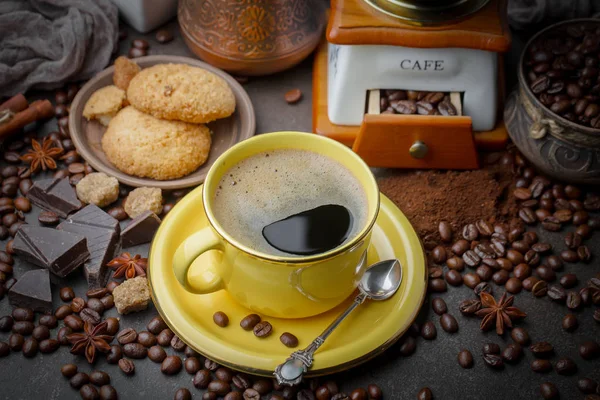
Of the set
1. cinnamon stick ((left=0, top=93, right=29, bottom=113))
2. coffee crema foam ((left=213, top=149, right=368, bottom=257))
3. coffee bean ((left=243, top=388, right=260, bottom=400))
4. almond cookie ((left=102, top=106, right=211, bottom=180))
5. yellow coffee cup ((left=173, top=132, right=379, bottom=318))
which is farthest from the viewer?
cinnamon stick ((left=0, top=93, right=29, bottom=113))

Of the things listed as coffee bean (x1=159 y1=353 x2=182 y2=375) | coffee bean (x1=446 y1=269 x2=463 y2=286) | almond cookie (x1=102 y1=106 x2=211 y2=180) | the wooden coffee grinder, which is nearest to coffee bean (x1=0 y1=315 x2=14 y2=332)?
coffee bean (x1=159 y1=353 x2=182 y2=375)

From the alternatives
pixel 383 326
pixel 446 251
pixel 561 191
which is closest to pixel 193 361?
pixel 383 326

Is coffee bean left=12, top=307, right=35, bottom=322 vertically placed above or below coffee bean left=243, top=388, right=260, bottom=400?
above

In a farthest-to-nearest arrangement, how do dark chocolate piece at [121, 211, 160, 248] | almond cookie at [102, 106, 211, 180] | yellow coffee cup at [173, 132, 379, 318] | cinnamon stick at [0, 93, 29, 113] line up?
cinnamon stick at [0, 93, 29, 113], almond cookie at [102, 106, 211, 180], dark chocolate piece at [121, 211, 160, 248], yellow coffee cup at [173, 132, 379, 318]

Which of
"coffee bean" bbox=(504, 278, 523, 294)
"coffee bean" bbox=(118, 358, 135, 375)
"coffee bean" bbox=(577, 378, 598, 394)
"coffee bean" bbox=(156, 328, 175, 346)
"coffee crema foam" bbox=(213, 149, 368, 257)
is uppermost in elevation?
"coffee crema foam" bbox=(213, 149, 368, 257)

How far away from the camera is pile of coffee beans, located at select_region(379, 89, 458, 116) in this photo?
1.71m

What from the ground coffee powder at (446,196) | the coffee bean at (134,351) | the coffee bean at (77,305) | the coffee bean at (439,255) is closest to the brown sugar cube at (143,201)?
the coffee bean at (77,305)

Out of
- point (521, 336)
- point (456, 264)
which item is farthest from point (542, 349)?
point (456, 264)

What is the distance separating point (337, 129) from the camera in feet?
5.91

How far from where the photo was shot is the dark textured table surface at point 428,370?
55.1 inches

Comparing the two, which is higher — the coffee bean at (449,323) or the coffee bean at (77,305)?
the coffee bean at (77,305)

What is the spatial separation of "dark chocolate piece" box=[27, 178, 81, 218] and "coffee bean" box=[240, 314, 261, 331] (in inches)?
23.9

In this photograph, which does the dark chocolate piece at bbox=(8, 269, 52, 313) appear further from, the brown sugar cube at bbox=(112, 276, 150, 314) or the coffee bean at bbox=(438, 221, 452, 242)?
the coffee bean at bbox=(438, 221, 452, 242)

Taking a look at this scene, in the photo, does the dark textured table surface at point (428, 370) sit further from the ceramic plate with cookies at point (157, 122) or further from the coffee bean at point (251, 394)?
the ceramic plate with cookies at point (157, 122)
